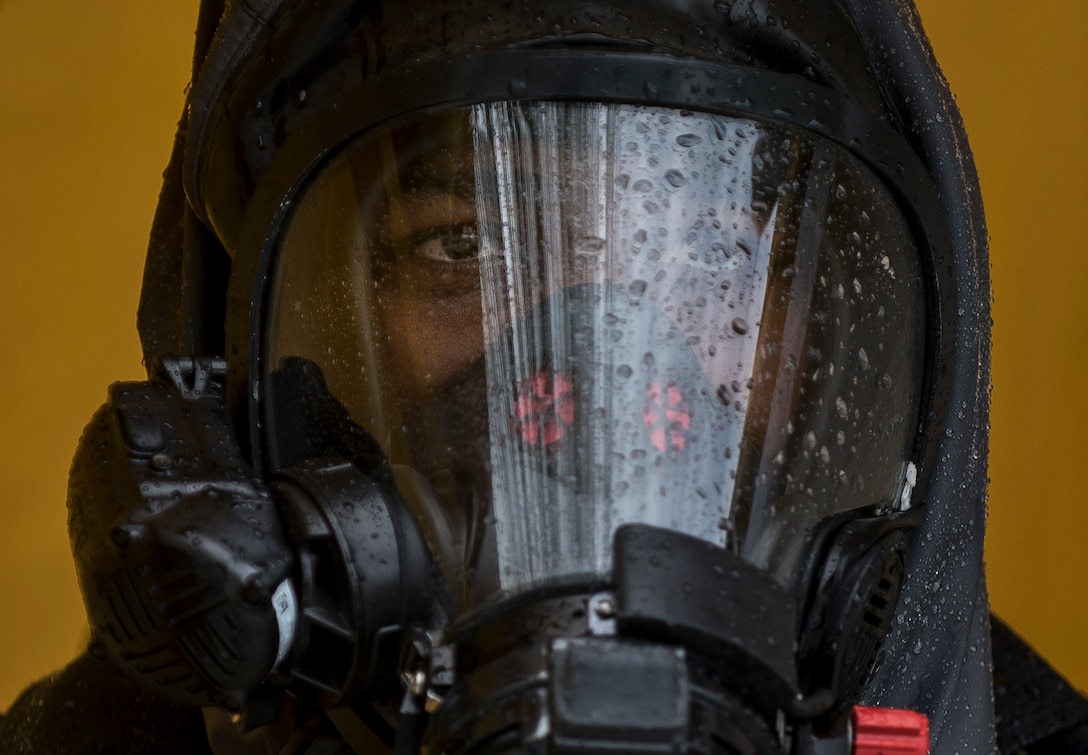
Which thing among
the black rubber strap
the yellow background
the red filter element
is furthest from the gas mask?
the yellow background

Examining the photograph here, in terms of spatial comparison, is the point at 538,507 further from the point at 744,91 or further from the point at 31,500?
the point at 31,500

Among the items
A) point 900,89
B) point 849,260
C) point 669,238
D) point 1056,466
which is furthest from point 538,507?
point 1056,466

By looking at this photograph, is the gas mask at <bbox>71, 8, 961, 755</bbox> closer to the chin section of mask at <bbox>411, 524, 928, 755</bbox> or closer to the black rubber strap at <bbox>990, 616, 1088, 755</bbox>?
the chin section of mask at <bbox>411, 524, 928, 755</bbox>

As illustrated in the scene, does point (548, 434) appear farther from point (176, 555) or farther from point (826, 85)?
point (826, 85)

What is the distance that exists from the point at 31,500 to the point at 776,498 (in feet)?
5.10

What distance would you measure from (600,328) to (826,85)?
38 centimetres

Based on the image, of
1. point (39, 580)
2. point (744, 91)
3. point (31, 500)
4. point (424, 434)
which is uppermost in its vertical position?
point (744, 91)

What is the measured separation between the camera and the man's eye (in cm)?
101

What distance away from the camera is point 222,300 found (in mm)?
1452

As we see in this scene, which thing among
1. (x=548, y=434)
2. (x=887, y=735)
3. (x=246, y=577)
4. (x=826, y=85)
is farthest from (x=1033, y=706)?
(x=246, y=577)

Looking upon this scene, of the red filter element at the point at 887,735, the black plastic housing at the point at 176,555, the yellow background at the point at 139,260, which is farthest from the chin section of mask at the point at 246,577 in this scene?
the yellow background at the point at 139,260

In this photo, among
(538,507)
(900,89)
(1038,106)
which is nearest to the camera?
(538,507)

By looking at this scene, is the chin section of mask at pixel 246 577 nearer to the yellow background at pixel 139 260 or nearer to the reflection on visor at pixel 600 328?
the reflection on visor at pixel 600 328

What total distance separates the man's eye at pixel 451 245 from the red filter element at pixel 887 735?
18.5 inches
